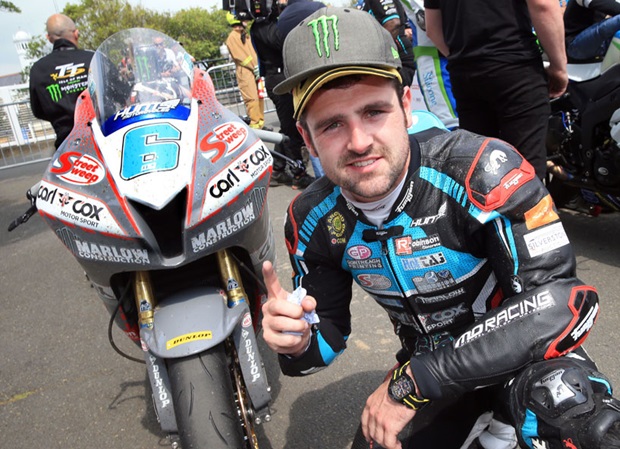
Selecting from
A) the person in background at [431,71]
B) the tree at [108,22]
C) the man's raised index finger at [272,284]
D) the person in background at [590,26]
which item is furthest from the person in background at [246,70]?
the tree at [108,22]

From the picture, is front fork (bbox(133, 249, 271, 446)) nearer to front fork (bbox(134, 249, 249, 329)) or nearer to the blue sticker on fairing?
front fork (bbox(134, 249, 249, 329))

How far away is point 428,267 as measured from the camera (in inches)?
68.1

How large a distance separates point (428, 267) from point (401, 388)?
0.39 m

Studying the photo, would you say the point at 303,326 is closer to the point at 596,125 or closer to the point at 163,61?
the point at 163,61

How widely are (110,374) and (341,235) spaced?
207 centimetres

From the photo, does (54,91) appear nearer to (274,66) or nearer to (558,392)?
(274,66)

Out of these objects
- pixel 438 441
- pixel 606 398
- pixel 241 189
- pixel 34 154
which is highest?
pixel 241 189

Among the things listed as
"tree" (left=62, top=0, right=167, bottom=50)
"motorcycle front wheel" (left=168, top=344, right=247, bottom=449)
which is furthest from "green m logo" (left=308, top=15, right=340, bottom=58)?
"tree" (left=62, top=0, right=167, bottom=50)

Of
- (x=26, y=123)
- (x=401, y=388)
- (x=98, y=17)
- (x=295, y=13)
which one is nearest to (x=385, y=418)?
(x=401, y=388)

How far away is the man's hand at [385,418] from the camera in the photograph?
1.52 m

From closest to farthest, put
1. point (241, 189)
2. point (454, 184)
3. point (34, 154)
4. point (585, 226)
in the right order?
1. point (454, 184)
2. point (241, 189)
3. point (585, 226)
4. point (34, 154)

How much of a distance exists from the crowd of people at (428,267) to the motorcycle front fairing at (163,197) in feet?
0.86

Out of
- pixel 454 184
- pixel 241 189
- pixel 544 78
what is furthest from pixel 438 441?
pixel 544 78

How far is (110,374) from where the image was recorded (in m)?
3.25
